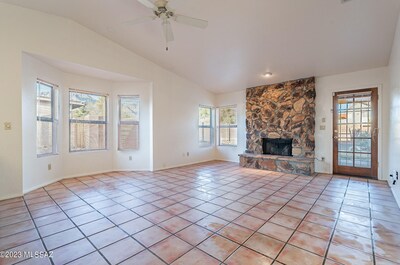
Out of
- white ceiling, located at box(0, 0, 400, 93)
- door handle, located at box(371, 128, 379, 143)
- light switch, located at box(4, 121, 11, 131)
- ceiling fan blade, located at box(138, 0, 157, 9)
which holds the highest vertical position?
white ceiling, located at box(0, 0, 400, 93)

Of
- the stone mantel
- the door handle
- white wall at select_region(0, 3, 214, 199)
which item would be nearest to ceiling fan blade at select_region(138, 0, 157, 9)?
white wall at select_region(0, 3, 214, 199)

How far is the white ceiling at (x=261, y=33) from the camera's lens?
9.52 ft

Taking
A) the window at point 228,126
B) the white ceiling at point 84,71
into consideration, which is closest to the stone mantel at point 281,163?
the window at point 228,126

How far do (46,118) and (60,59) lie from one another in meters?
1.31

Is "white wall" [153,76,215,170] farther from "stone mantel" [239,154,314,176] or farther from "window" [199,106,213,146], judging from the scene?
"stone mantel" [239,154,314,176]

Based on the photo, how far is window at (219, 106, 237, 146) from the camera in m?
6.89

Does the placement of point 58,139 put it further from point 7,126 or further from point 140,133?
point 140,133

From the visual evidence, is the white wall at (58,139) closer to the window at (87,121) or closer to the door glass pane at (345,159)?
the window at (87,121)

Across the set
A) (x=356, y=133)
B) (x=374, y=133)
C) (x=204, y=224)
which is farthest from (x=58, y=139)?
(x=374, y=133)

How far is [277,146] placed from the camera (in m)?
5.87

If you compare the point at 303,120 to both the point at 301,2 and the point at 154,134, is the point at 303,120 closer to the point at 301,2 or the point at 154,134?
the point at 301,2

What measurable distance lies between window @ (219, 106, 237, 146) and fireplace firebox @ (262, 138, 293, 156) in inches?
45.0

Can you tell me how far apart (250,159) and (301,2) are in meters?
→ 4.05

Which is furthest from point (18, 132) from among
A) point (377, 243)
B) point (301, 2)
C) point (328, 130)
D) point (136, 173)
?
point (328, 130)
